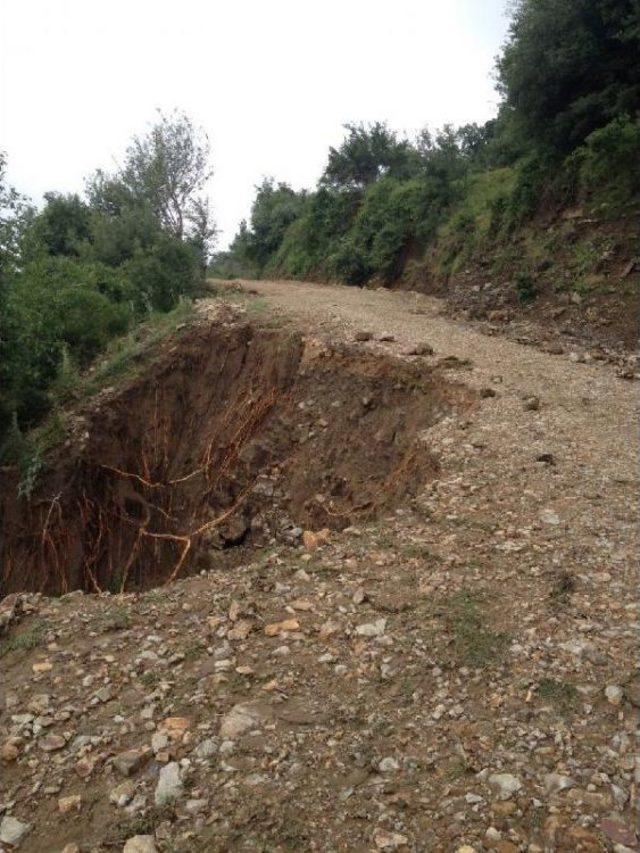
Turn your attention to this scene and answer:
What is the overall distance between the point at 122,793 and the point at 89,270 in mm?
11784

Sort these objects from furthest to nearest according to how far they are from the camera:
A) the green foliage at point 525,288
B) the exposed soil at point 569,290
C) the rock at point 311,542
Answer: the green foliage at point 525,288
the exposed soil at point 569,290
the rock at point 311,542

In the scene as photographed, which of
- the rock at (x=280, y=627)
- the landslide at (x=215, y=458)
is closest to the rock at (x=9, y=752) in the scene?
the rock at (x=280, y=627)

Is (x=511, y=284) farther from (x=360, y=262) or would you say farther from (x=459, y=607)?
(x=459, y=607)

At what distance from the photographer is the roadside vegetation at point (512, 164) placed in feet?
33.3

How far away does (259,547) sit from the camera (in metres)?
7.18

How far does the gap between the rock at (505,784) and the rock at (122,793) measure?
4.70 ft

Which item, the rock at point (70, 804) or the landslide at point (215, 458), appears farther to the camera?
the landslide at point (215, 458)

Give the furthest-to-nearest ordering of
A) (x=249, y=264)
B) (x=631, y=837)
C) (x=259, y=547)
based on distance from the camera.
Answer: (x=249, y=264), (x=259, y=547), (x=631, y=837)

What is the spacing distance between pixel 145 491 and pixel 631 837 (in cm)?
747

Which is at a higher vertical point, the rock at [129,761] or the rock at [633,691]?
the rock at [633,691]

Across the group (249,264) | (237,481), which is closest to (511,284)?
(237,481)

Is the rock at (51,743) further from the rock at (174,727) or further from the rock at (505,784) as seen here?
the rock at (505,784)

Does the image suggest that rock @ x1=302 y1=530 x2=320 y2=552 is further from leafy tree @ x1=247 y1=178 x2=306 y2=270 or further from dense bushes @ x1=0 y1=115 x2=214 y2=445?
leafy tree @ x1=247 y1=178 x2=306 y2=270

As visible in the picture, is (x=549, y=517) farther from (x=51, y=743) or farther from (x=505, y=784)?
(x=51, y=743)
